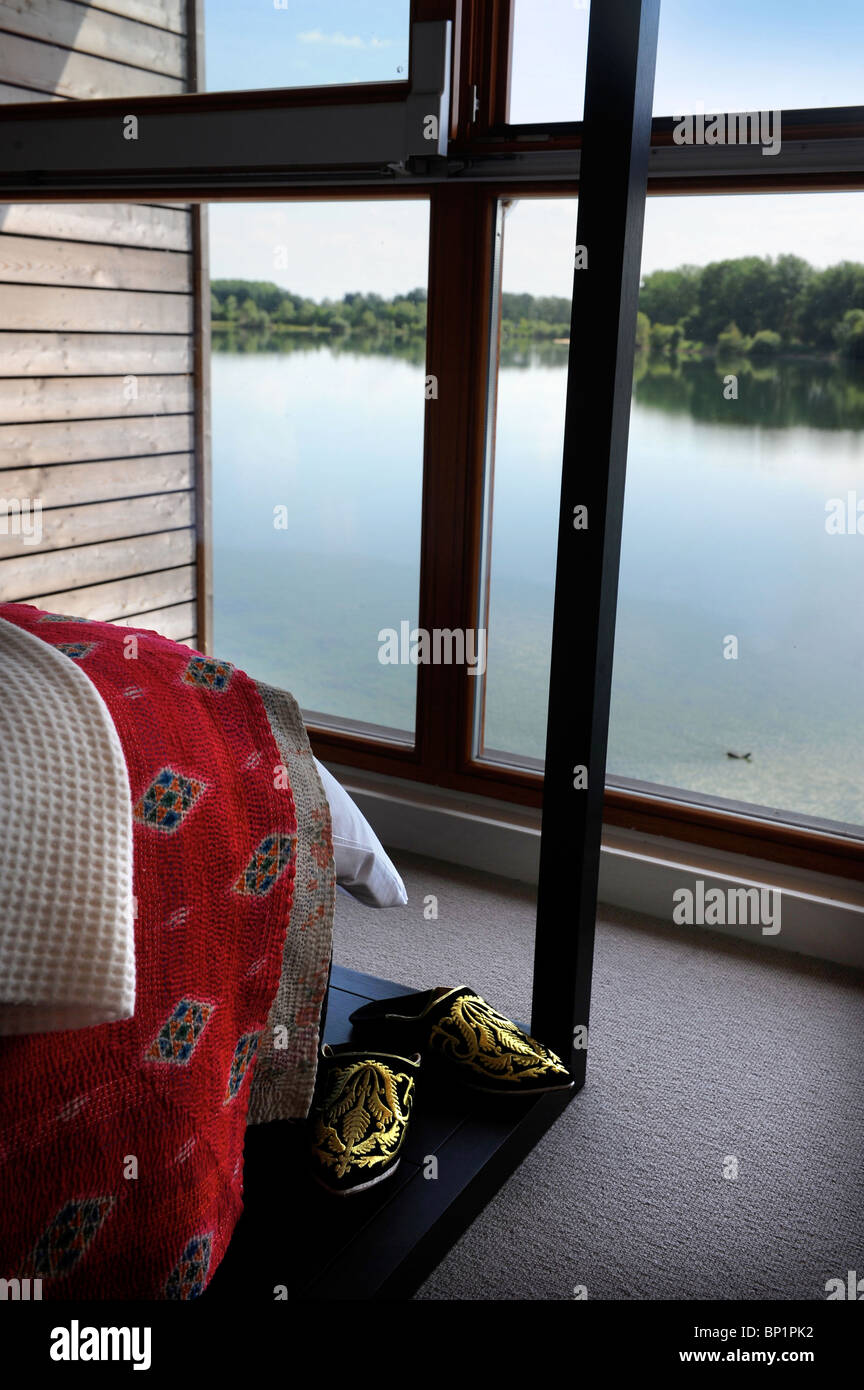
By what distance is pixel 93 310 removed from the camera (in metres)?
2.98

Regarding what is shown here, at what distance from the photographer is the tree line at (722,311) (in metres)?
A: 2.30

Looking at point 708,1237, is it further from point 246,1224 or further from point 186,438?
point 186,438

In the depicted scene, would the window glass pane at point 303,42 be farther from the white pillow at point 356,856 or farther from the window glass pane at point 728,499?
the white pillow at point 356,856

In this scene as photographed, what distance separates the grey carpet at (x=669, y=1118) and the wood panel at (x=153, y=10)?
6.72 feet

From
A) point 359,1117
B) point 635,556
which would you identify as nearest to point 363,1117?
point 359,1117

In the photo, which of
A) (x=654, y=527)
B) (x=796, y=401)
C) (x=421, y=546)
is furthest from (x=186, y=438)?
(x=796, y=401)

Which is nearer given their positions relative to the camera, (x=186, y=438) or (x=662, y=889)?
(x=662, y=889)

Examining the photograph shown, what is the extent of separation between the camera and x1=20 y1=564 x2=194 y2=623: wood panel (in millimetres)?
3049

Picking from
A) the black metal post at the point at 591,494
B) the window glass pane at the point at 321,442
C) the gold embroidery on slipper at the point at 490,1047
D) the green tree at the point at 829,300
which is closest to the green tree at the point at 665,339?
the green tree at the point at 829,300

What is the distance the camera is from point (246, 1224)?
1.44m

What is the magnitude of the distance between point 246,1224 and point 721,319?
6.30ft

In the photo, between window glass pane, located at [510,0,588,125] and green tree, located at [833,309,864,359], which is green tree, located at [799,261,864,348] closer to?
green tree, located at [833,309,864,359]

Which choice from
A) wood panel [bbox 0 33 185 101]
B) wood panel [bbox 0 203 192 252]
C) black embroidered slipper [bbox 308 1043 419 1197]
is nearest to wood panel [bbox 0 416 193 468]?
wood panel [bbox 0 203 192 252]

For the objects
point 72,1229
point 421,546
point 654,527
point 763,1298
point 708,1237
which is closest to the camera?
point 72,1229
